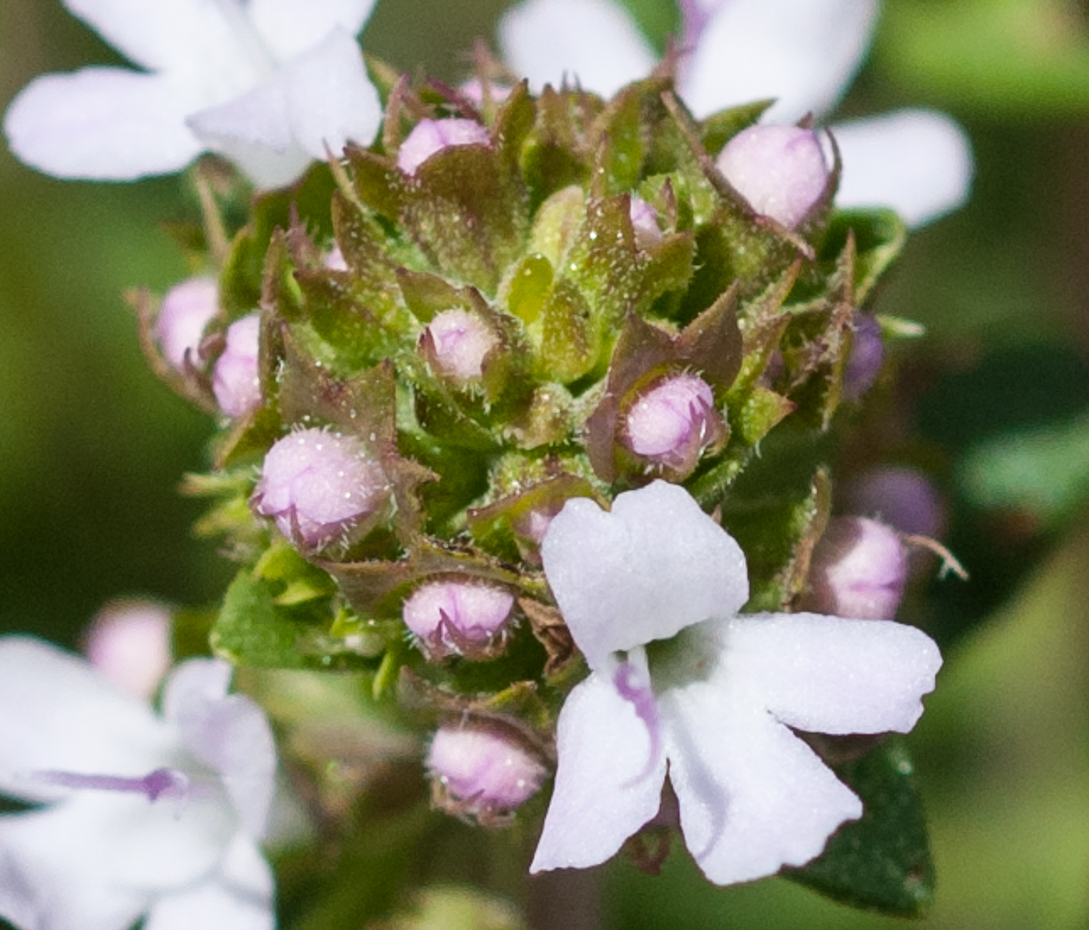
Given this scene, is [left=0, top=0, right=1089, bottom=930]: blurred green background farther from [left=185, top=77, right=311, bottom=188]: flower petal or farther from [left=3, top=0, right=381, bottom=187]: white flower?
[left=185, top=77, right=311, bottom=188]: flower petal

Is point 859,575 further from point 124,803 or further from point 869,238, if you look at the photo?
point 124,803

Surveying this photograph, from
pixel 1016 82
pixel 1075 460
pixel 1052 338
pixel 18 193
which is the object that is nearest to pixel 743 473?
pixel 1075 460

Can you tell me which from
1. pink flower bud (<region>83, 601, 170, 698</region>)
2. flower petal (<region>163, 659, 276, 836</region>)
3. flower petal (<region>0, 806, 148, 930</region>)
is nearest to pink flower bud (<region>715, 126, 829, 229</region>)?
flower petal (<region>163, 659, 276, 836</region>)

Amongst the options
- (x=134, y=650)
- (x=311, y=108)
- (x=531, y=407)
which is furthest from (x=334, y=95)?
(x=134, y=650)

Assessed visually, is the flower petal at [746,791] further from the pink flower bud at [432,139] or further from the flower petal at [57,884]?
the flower petal at [57,884]

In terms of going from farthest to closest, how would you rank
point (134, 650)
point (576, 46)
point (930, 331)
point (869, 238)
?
1. point (930, 331)
2. point (134, 650)
3. point (576, 46)
4. point (869, 238)

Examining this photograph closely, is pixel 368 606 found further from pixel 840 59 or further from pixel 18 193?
pixel 18 193
